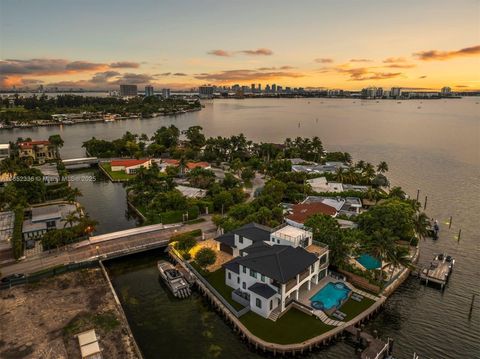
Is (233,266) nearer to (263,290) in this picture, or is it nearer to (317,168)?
(263,290)

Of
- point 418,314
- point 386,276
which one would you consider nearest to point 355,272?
point 386,276

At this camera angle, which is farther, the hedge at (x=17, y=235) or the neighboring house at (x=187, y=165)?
the neighboring house at (x=187, y=165)

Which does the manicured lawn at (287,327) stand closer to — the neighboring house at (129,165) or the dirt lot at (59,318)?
the dirt lot at (59,318)

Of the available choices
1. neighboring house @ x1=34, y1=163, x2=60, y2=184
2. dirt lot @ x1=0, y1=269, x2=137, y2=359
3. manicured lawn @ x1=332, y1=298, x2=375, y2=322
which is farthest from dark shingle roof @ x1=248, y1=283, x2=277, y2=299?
neighboring house @ x1=34, y1=163, x2=60, y2=184

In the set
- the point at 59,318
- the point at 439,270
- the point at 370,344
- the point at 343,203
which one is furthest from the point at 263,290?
the point at 343,203

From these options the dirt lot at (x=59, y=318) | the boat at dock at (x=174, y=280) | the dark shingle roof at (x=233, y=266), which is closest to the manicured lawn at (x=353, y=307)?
the dark shingle roof at (x=233, y=266)

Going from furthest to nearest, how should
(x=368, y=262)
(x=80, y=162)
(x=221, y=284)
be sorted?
(x=80, y=162)
(x=368, y=262)
(x=221, y=284)

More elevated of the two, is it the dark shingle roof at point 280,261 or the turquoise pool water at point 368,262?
the dark shingle roof at point 280,261
